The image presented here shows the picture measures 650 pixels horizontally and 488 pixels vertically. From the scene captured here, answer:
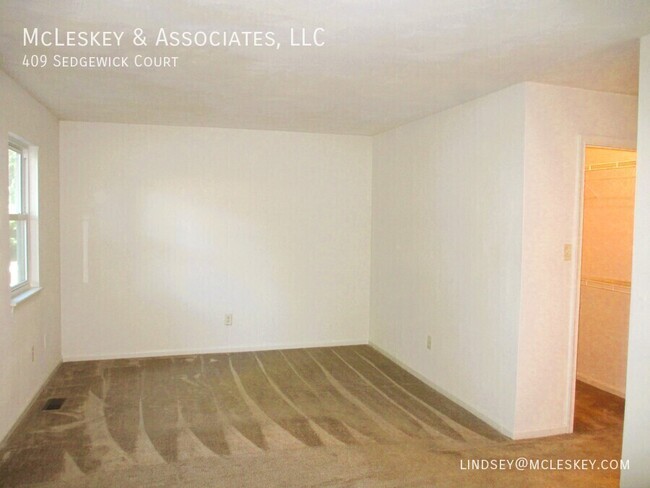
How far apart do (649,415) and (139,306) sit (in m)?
4.32

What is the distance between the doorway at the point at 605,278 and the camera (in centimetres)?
410

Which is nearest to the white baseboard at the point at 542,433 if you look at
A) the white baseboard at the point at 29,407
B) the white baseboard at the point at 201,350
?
the white baseboard at the point at 201,350

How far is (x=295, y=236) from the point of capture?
5402mm

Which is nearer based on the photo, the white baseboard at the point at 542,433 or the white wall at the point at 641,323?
the white wall at the point at 641,323

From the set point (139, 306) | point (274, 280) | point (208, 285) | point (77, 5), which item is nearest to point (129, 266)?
point (139, 306)

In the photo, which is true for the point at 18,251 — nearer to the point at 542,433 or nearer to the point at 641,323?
the point at 542,433

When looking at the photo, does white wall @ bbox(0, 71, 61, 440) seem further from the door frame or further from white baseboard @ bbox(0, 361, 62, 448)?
the door frame

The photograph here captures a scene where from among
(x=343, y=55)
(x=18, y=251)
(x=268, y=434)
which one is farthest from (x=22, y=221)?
(x=343, y=55)

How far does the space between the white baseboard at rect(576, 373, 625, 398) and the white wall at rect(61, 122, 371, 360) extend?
2.26 meters

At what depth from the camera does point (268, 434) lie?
330 centimetres

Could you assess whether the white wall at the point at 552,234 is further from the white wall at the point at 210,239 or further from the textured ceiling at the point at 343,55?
the white wall at the point at 210,239

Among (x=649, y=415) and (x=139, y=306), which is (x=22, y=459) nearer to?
(x=139, y=306)

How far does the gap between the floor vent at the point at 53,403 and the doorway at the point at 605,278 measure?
396 cm

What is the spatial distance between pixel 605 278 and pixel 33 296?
15.3 ft
